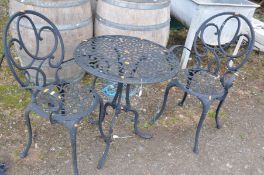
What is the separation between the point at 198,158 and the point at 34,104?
1604mm

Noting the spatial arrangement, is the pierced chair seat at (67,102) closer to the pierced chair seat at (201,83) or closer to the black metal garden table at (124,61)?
the black metal garden table at (124,61)

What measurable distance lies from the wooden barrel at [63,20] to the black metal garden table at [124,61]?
Result: 20.6 inches

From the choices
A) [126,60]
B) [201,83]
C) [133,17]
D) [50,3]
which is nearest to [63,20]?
[50,3]

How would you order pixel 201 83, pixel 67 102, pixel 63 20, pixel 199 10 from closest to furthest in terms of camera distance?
pixel 67 102 → pixel 201 83 → pixel 63 20 → pixel 199 10

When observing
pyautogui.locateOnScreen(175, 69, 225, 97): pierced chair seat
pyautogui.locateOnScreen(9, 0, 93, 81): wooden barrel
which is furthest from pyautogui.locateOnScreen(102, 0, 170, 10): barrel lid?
pyautogui.locateOnScreen(175, 69, 225, 97): pierced chair seat

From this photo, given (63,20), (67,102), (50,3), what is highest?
(50,3)

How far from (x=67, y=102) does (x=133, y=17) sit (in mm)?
1246

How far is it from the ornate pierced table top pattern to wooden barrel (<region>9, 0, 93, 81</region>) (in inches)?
20.5

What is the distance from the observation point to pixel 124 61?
260cm

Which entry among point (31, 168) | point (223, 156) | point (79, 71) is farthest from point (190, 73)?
point (31, 168)

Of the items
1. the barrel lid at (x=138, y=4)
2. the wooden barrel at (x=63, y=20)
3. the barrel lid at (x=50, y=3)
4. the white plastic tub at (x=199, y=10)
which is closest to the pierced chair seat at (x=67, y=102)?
the wooden barrel at (x=63, y=20)

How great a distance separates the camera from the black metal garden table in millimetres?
2377

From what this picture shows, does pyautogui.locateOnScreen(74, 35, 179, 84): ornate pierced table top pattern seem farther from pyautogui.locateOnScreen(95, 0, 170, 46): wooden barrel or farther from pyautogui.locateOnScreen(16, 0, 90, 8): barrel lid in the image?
pyautogui.locateOnScreen(16, 0, 90, 8): barrel lid

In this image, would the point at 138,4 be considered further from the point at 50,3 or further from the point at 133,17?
the point at 50,3
